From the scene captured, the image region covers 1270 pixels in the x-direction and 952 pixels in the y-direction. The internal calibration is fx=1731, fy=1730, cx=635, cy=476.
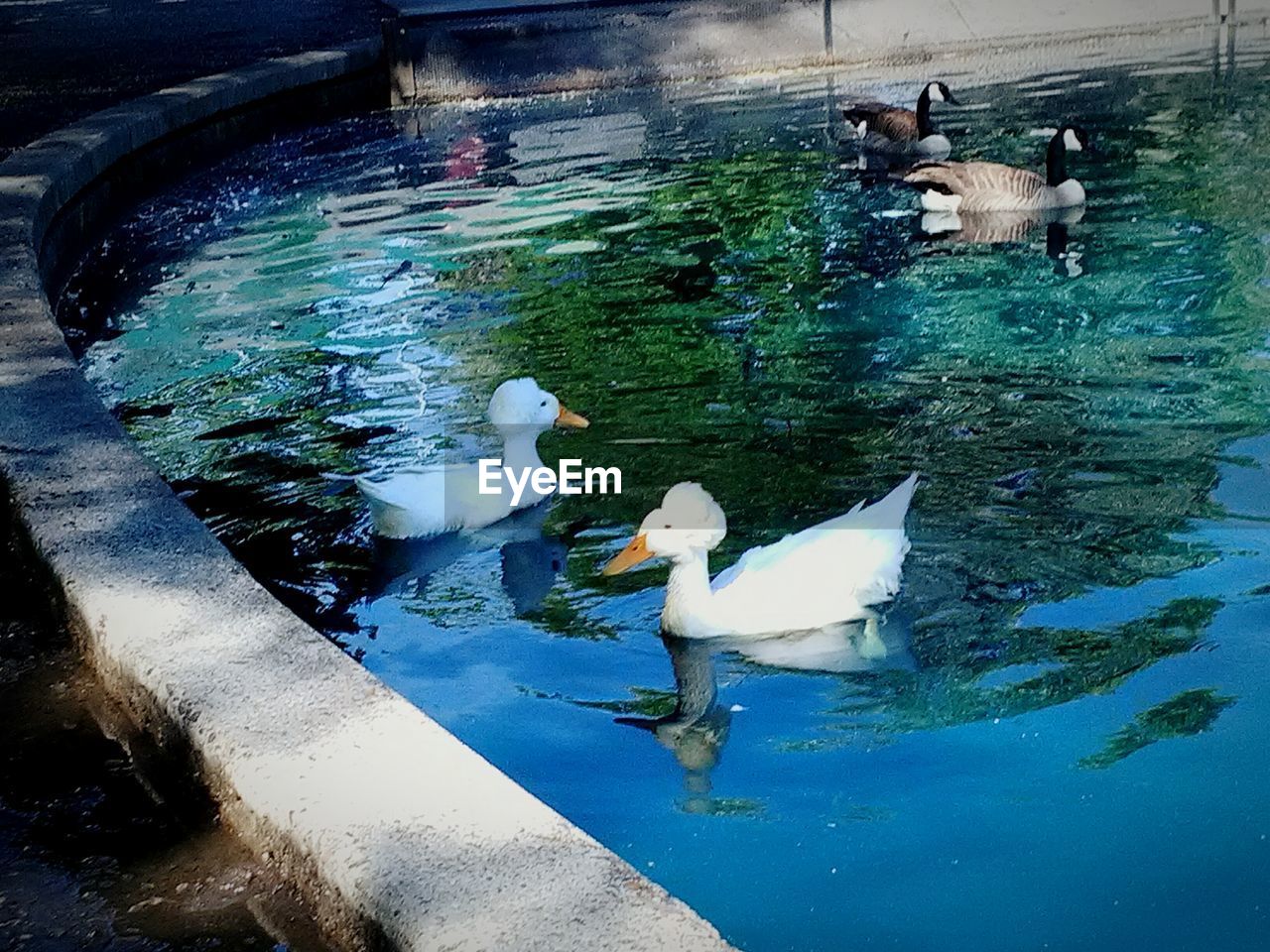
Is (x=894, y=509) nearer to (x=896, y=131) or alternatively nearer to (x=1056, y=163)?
(x=1056, y=163)

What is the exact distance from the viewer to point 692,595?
527cm

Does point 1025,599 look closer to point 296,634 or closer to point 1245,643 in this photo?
point 1245,643

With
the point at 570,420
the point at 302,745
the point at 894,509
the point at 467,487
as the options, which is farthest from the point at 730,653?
the point at 302,745

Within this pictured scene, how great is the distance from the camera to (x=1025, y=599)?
5.45 metres

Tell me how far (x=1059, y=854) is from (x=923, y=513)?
85.5 inches

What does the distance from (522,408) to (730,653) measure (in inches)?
63.7

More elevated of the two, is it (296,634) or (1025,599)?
(296,634)

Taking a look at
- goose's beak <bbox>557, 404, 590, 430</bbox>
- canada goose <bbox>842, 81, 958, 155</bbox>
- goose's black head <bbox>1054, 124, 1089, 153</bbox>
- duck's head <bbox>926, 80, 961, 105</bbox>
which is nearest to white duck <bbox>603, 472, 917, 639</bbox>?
goose's beak <bbox>557, 404, 590, 430</bbox>

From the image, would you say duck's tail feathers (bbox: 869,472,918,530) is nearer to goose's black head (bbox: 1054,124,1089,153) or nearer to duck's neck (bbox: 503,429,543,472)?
duck's neck (bbox: 503,429,543,472)

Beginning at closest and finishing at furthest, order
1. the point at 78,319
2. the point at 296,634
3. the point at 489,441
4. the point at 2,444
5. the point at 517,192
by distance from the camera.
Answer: the point at 296,634 → the point at 2,444 → the point at 489,441 → the point at 78,319 → the point at 517,192

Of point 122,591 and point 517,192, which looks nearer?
point 122,591

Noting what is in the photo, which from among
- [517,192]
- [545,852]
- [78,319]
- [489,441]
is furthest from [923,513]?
[517,192]

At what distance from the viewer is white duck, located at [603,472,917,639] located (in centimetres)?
527

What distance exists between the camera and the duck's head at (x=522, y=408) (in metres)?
6.50
